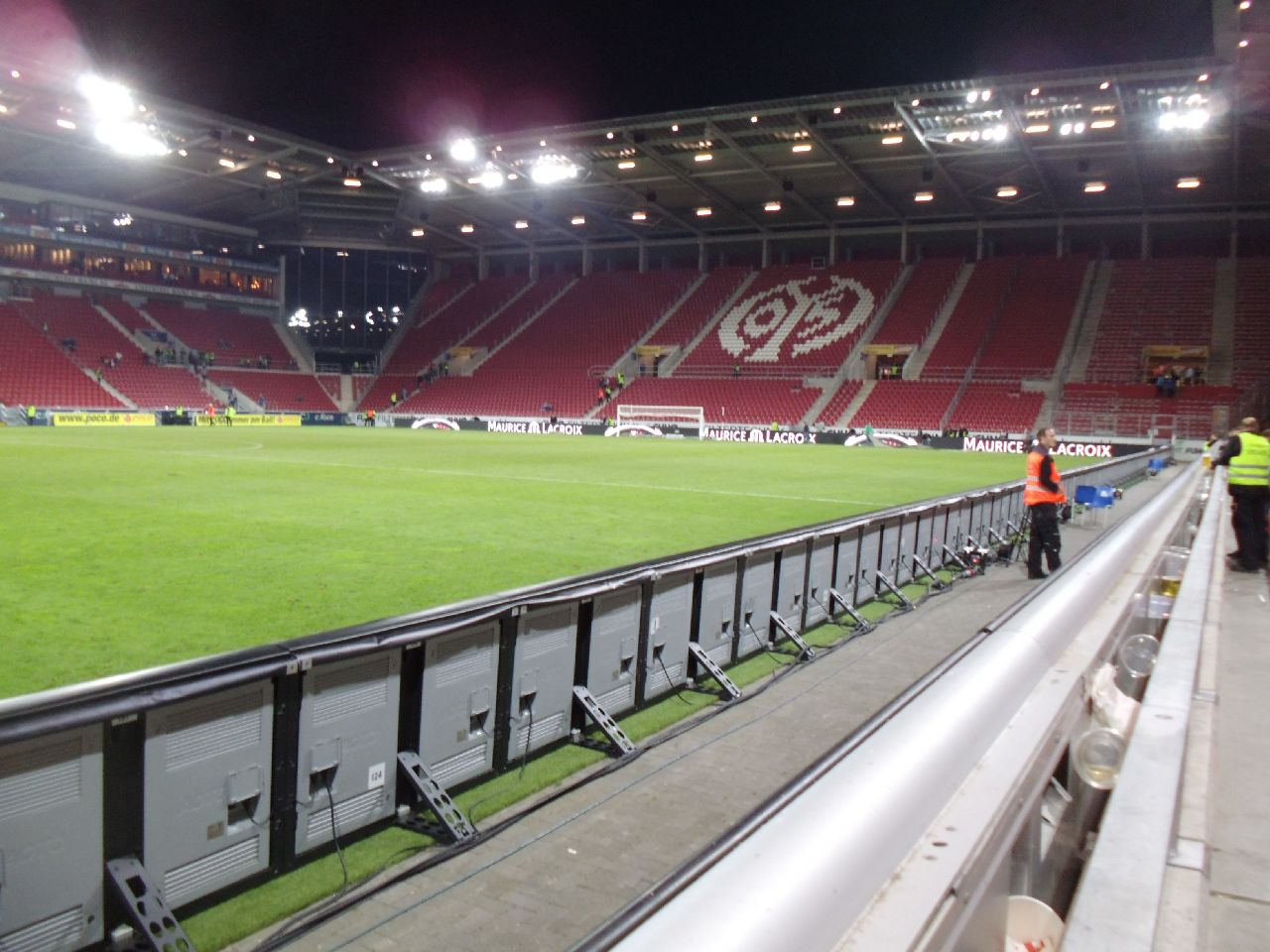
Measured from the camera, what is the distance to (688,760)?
492 centimetres

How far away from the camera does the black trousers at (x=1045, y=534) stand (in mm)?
10352

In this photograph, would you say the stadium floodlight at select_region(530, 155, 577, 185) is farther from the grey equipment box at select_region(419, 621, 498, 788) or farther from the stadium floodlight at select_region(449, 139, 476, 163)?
the grey equipment box at select_region(419, 621, 498, 788)

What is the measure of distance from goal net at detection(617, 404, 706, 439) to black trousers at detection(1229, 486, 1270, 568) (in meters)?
36.5

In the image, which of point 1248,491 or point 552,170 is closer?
point 1248,491

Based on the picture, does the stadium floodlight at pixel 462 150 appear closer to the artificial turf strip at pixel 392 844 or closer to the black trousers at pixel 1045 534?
the black trousers at pixel 1045 534

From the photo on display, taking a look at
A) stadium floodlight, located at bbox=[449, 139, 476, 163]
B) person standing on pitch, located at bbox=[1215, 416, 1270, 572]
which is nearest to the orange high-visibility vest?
person standing on pitch, located at bbox=[1215, 416, 1270, 572]

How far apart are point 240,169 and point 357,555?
4142 centimetres

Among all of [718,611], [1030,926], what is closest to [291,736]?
[1030,926]

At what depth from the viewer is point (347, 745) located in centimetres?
372

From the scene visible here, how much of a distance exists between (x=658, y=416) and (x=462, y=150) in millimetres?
15906

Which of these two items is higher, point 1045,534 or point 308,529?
point 1045,534

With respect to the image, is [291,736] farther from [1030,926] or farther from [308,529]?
[308,529]

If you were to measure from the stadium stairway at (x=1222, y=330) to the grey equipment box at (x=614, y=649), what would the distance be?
42.0 metres

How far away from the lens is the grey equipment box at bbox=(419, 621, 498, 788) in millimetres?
4059
